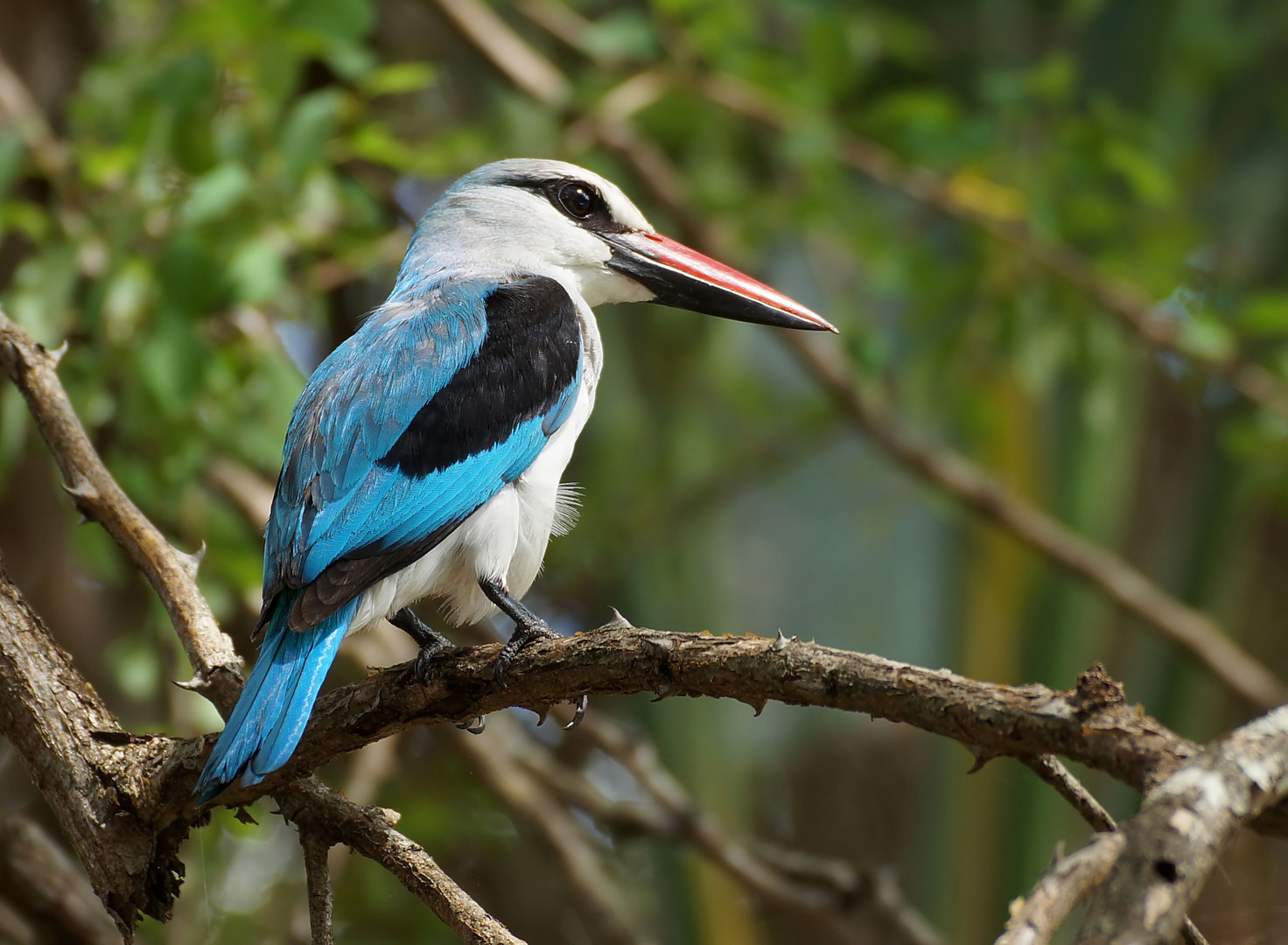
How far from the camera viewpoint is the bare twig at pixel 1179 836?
943 mm

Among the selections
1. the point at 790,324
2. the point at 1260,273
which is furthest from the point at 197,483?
the point at 1260,273

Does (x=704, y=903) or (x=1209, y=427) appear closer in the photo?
(x=704, y=903)

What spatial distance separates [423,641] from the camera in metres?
2.33

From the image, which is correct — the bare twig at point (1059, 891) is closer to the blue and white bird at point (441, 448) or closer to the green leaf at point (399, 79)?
the blue and white bird at point (441, 448)

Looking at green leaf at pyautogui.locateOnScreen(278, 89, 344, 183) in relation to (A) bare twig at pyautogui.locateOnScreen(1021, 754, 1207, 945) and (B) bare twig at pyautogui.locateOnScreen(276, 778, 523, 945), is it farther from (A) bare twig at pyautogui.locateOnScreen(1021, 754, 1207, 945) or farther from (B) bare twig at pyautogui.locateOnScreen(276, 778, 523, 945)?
(A) bare twig at pyautogui.locateOnScreen(1021, 754, 1207, 945)

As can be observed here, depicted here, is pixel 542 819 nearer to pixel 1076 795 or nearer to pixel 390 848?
pixel 390 848

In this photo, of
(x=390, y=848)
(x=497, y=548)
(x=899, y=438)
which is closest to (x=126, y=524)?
(x=497, y=548)

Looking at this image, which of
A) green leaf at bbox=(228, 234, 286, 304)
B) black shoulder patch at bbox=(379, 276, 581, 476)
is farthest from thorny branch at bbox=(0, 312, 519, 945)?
green leaf at bbox=(228, 234, 286, 304)

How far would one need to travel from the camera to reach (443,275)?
2887mm

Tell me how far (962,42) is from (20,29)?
12.3 feet

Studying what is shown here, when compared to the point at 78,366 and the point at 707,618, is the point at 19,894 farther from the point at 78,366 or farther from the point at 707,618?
the point at 707,618

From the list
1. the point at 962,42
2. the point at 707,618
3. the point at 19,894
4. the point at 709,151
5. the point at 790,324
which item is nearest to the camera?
the point at 19,894

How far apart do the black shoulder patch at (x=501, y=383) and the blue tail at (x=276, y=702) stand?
0.35m

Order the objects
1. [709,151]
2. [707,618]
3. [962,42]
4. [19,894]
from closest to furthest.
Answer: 1. [19,894]
2. [709,151]
3. [707,618]
4. [962,42]
